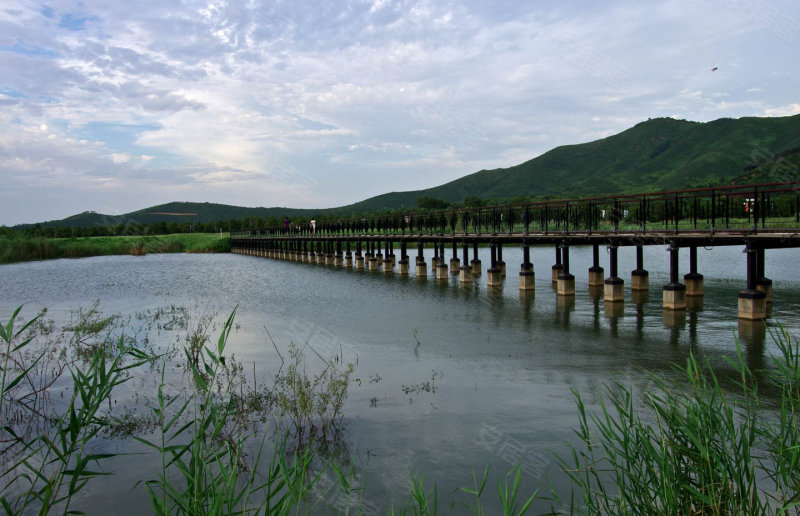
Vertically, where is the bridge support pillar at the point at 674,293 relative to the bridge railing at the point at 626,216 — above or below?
below

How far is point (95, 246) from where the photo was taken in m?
79.4

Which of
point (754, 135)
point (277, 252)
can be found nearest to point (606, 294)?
point (277, 252)

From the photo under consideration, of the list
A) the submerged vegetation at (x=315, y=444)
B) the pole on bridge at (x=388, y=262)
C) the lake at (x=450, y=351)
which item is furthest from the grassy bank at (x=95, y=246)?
the submerged vegetation at (x=315, y=444)

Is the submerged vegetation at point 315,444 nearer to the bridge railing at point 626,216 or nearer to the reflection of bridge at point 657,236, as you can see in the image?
the reflection of bridge at point 657,236

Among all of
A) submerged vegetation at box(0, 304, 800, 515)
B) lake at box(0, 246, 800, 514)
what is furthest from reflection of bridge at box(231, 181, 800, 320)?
submerged vegetation at box(0, 304, 800, 515)

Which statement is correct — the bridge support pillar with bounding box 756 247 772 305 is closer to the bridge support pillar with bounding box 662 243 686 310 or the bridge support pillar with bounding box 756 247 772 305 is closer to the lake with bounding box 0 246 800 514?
the lake with bounding box 0 246 800 514

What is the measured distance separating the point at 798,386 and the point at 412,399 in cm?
685

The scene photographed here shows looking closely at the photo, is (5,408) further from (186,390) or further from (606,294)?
(606,294)

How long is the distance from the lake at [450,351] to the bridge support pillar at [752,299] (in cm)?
45

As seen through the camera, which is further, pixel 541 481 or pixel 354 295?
pixel 354 295

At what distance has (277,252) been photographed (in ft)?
236

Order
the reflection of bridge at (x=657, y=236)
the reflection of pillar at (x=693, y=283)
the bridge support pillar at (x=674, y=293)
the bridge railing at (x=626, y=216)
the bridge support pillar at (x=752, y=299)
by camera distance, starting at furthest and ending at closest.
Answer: the reflection of pillar at (x=693, y=283), the bridge support pillar at (x=674, y=293), the bridge railing at (x=626, y=216), the reflection of bridge at (x=657, y=236), the bridge support pillar at (x=752, y=299)

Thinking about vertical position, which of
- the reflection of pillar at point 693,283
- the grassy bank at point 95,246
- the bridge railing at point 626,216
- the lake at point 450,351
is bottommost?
the lake at point 450,351

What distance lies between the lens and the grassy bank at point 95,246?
6303cm
